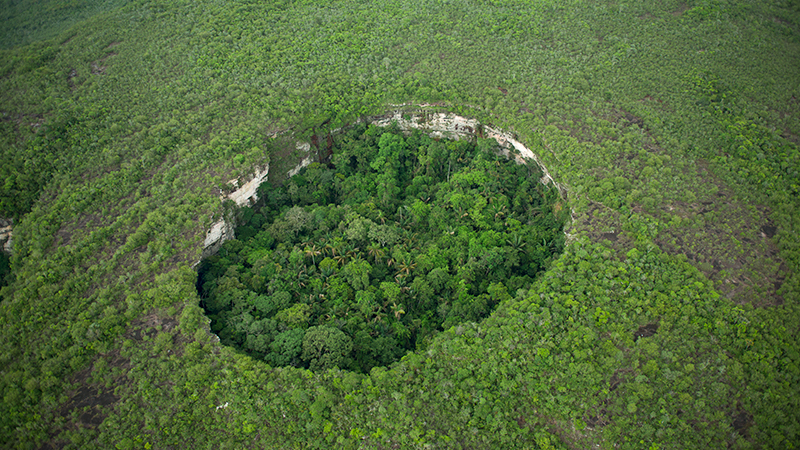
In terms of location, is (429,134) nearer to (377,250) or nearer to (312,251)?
(377,250)

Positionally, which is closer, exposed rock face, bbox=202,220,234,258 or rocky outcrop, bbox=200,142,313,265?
exposed rock face, bbox=202,220,234,258

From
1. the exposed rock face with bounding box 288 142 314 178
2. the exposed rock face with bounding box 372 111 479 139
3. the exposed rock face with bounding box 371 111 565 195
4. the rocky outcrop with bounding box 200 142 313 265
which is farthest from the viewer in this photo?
the exposed rock face with bounding box 372 111 479 139

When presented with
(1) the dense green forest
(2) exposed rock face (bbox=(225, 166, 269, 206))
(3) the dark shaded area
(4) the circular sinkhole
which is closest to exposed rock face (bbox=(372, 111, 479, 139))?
(1) the dense green forest

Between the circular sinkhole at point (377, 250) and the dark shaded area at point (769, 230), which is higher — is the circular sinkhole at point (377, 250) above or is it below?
below

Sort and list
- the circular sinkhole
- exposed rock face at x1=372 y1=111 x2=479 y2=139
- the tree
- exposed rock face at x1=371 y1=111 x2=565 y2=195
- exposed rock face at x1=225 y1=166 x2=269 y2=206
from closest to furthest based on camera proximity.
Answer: the tree
the circular sinkhole
exposed rock face at x1=225 y1=166 x2=269 y2=206
exposed rock face at x1=371 y1=111 x2=565 y2=195
exposed rock face at x1=372 y1=111 x2=479 y2=139

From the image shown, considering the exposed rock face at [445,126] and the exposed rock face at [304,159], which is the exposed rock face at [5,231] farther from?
the exposed rock face at [445,126]

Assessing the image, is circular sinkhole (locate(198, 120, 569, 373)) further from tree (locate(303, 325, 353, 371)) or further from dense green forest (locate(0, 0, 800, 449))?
dense green forest (locate(0, 0, 800, 449))

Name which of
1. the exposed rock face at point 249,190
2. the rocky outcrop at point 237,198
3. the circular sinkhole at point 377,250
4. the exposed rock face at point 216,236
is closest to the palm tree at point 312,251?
the circular sinkhole at point 377,250
